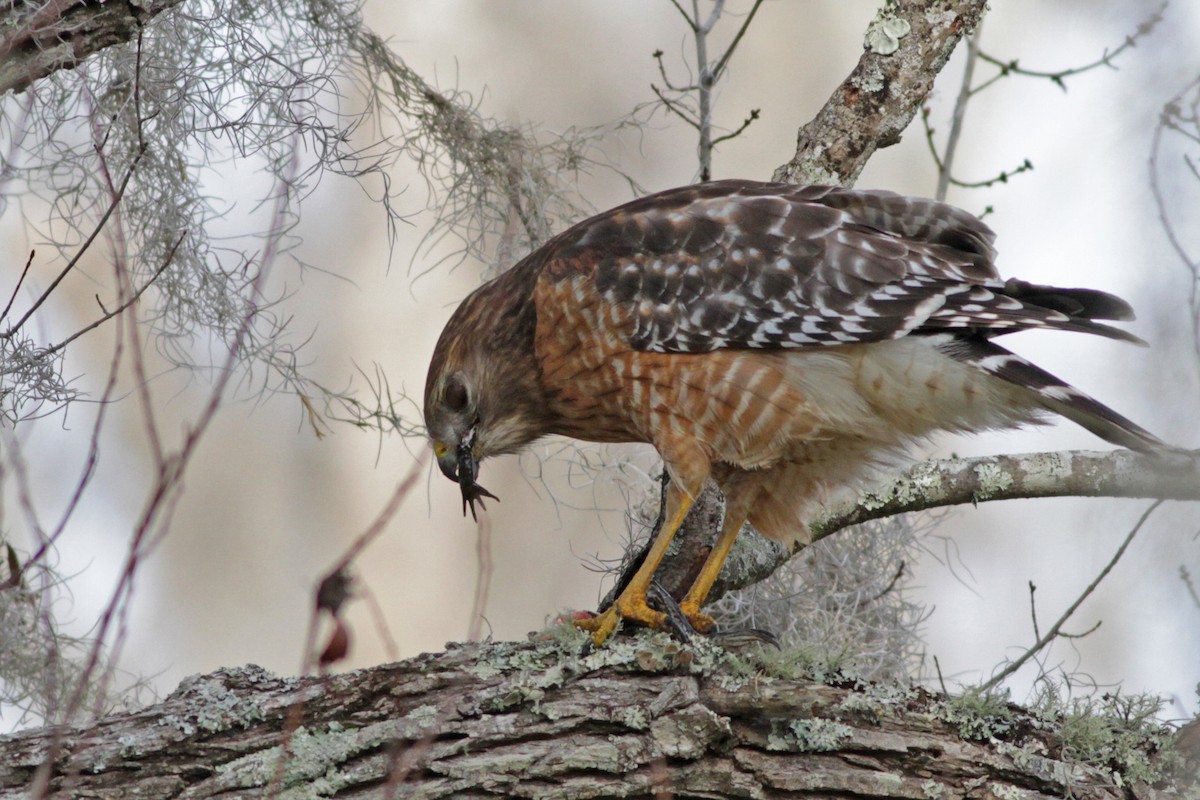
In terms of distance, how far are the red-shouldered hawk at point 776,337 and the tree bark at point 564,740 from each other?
0.36 metres

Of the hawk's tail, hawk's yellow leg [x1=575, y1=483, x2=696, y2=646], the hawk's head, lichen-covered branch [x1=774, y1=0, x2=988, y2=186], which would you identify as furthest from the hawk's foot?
lichen-covered branch [x1=774, y1=0, x2=988, y2=186]

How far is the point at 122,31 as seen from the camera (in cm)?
297

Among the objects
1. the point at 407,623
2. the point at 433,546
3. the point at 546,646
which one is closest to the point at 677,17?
the point at 433,546

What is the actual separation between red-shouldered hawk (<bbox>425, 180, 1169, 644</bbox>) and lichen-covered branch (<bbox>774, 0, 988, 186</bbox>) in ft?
1.49

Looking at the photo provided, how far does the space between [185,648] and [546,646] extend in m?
5.65

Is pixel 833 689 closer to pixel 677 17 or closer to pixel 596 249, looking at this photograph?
pixel 596 249

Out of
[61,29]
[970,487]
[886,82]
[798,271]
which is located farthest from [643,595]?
[61,29]

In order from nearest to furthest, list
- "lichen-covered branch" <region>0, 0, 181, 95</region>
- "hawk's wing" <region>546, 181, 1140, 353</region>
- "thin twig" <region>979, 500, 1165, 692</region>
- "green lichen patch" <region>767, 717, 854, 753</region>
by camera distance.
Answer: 1. "green lichen patch" <region>767, 717, 854, 753</region>
2. "thin twig" <region>979, 500, 1165, 692</region>
3. "lichen-covered branch" <region>0, 0, 181, 95</region>
4. "hawk's wing" <region>546, 181, 1140, 353</region>

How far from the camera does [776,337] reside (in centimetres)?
312

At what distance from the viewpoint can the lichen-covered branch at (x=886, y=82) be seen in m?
3.65

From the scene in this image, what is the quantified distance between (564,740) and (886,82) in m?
2.26

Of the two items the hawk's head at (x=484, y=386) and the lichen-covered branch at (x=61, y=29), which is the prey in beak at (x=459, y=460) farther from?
the lichen-covered branch at (x=61, y=29)

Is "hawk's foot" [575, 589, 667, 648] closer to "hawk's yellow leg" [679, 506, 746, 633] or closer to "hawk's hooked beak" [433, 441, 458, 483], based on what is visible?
"hawk's yellow leg" [679, 506, 746, 633]

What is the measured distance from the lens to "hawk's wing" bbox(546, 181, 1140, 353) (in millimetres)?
3061
